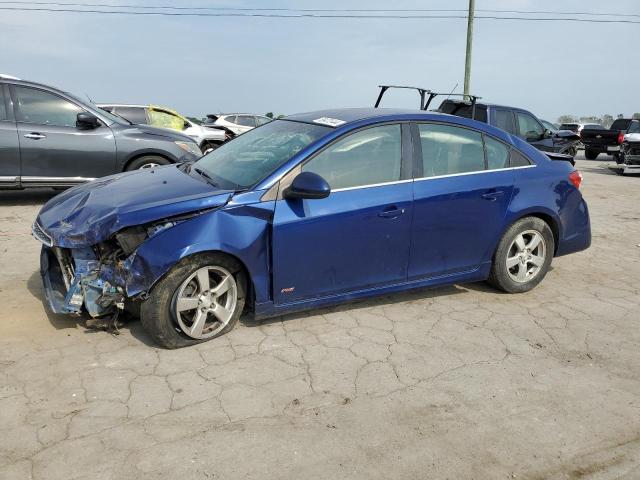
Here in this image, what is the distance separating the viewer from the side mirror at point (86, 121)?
294 inches

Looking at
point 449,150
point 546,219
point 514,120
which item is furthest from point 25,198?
point 514,120

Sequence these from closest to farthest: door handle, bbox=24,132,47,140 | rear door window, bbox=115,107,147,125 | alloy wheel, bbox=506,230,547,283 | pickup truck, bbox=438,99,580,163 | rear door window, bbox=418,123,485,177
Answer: rear door window, bbox=418,123,485,177 → alloy wheel, bbox=506,230,547,283 → door handle, bbox=24,132,47,140 → pickup truck, bbox=438,99,580,163 → rear door window, bbox=115,107,147,125

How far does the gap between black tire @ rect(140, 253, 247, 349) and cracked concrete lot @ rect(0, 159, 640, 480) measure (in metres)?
0.11

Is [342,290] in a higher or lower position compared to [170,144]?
lower

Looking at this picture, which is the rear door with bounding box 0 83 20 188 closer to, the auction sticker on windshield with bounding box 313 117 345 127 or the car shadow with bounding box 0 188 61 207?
the car shadow with bounding box 0 188 61 207

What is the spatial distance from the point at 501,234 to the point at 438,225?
0.73m

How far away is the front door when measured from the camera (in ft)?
12.3

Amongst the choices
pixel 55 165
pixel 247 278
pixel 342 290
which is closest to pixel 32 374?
pixel 247 278

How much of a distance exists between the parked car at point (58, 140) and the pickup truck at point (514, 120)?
246 inches

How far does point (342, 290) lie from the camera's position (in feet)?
13.2

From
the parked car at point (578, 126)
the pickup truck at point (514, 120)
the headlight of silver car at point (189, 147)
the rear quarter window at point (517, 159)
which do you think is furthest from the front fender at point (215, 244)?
the parked car at point (578, 126)

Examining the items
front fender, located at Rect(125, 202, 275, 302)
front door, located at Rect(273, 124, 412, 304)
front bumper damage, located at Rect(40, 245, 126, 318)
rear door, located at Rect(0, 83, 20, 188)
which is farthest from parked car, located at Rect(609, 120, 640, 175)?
front bumper damage, located at Rect(40, 245, 126, 318)

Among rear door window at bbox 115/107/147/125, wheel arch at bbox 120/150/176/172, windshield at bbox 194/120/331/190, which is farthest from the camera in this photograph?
rear door window at bbox 115/107/147/125

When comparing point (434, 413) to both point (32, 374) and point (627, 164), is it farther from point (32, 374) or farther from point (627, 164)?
point (627, 164)
